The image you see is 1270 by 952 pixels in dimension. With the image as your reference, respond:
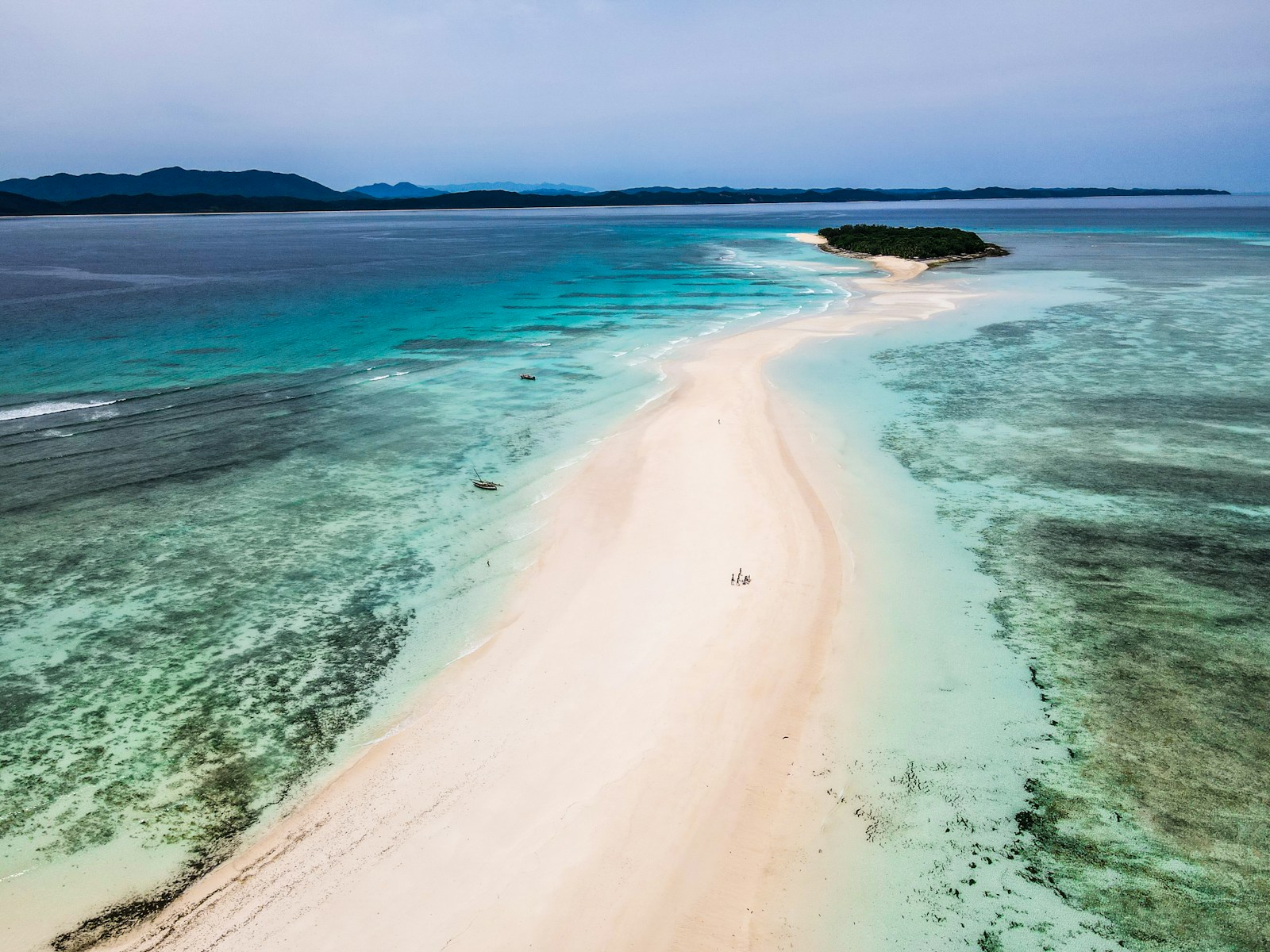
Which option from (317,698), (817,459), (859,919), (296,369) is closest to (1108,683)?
(859,919)

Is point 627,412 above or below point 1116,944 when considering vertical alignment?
above

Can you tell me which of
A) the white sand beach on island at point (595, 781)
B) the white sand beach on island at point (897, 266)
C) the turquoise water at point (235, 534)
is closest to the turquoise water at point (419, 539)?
the turquoise water at point (235, 534)

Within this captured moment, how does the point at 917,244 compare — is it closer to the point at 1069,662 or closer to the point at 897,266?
the point at 897,266

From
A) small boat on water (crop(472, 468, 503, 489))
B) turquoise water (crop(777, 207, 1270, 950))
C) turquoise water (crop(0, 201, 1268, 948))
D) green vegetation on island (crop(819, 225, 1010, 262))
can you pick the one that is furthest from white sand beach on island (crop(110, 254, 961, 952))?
green vegetation on island (crop(819, 225, 1010, 262))

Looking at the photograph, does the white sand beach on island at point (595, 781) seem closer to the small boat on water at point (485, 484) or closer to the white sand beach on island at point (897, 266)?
the small boat on water at point (485, 484)

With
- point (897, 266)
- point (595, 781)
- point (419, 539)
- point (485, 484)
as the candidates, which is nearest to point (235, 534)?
point (419, 539)

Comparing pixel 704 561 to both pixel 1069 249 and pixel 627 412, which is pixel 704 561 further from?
pixel 1069 249

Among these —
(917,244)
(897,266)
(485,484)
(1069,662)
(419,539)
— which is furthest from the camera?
(917,244)
